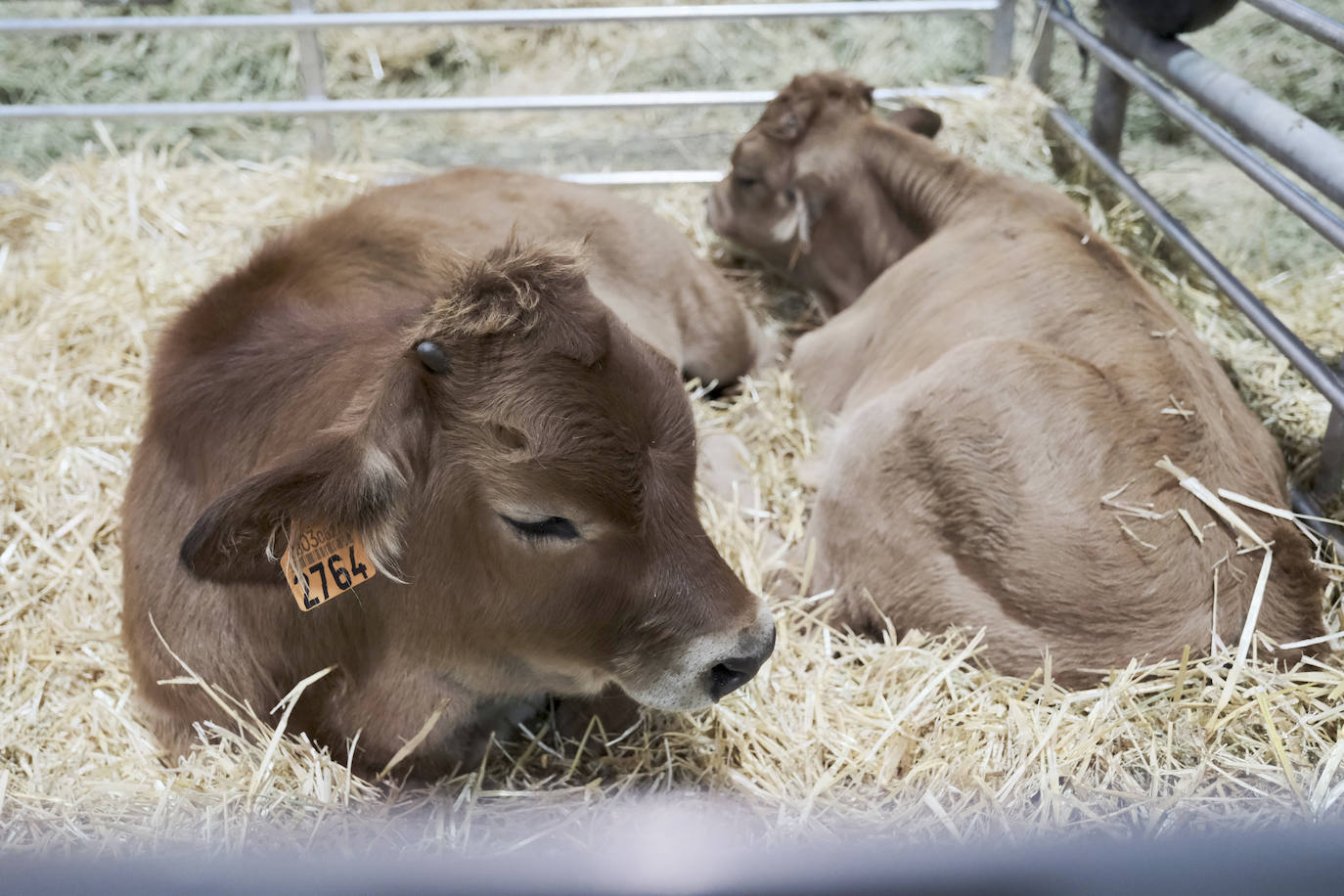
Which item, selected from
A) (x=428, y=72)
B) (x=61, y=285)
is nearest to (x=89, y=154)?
(x=61, y=285)

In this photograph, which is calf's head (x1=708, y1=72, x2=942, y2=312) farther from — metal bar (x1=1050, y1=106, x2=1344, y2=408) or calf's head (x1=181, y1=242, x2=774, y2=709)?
calf's head (x1=181, y1=242, x2=774, y2=709)

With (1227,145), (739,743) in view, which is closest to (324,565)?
(739,743)

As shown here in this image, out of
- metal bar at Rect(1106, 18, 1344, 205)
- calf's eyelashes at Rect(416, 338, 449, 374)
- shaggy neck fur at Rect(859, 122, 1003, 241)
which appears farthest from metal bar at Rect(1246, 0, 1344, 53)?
calf's eyelashes at Rect(416, 338, 449, 374)

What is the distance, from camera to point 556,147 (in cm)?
666

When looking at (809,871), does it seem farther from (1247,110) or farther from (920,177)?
(920,177)

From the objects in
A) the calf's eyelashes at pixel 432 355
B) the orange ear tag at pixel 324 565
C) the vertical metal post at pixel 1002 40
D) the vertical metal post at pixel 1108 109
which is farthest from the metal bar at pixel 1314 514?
the vertical metal post at pixel 1002 40

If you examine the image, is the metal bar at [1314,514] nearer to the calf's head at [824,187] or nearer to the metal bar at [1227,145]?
the metal bar at [1227,145]

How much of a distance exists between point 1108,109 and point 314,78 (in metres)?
3.88

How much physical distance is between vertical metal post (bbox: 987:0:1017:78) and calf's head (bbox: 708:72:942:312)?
36.2 inches

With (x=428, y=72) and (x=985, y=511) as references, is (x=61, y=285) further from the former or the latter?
(x=985, y=511)

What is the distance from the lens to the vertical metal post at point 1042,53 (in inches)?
221

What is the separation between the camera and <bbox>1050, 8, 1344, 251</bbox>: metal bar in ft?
10.6

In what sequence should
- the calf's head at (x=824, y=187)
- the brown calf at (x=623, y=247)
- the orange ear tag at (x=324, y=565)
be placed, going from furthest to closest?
the calf's head at (x=824, y=187) → the brown calf at (x=623, y=247) → the orange ear tag at (x=324, y=565)

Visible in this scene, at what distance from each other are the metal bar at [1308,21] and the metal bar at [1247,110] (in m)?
0.23
